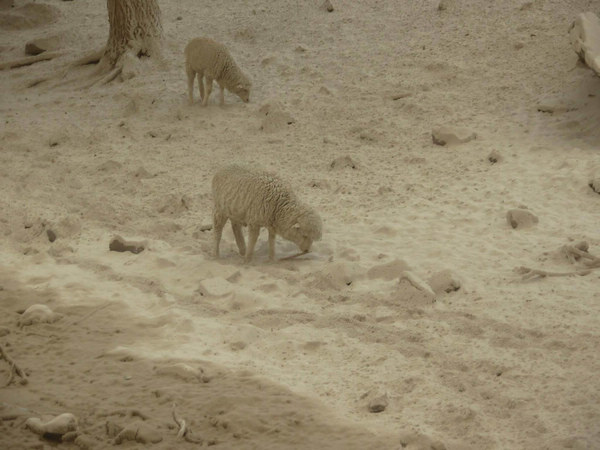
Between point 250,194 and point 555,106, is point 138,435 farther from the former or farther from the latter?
point 555,106

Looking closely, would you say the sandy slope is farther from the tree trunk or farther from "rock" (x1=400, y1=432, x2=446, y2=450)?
the tree trunk

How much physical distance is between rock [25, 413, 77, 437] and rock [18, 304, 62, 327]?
1693 mm

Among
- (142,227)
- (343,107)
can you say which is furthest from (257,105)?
(142,227)

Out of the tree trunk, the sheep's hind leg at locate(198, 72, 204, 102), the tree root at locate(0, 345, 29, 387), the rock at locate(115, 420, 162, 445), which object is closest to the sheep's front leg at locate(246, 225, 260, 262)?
the tree root at locate(0, 345, 29, 387)

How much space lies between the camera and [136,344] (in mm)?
6387

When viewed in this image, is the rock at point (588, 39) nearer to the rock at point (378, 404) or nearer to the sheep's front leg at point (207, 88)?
the sheep's front leg at point (207, 88)

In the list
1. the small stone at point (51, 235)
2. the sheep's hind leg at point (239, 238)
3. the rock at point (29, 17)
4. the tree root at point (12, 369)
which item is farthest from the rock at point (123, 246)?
the rock at point (29, 17)

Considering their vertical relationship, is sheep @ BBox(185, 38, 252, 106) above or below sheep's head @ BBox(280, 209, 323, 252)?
above

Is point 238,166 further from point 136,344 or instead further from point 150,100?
point 150,100

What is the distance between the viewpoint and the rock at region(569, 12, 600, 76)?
966 centimetres

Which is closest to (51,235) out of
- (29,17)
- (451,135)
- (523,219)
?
(523,219)

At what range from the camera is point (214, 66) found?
11.2 m

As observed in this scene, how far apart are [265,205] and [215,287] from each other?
89cm

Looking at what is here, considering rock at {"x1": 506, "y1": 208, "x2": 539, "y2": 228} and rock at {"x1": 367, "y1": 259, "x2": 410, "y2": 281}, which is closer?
rock at {"x1": 367, "y1": 259, "x2": 410, "y2": 281}
